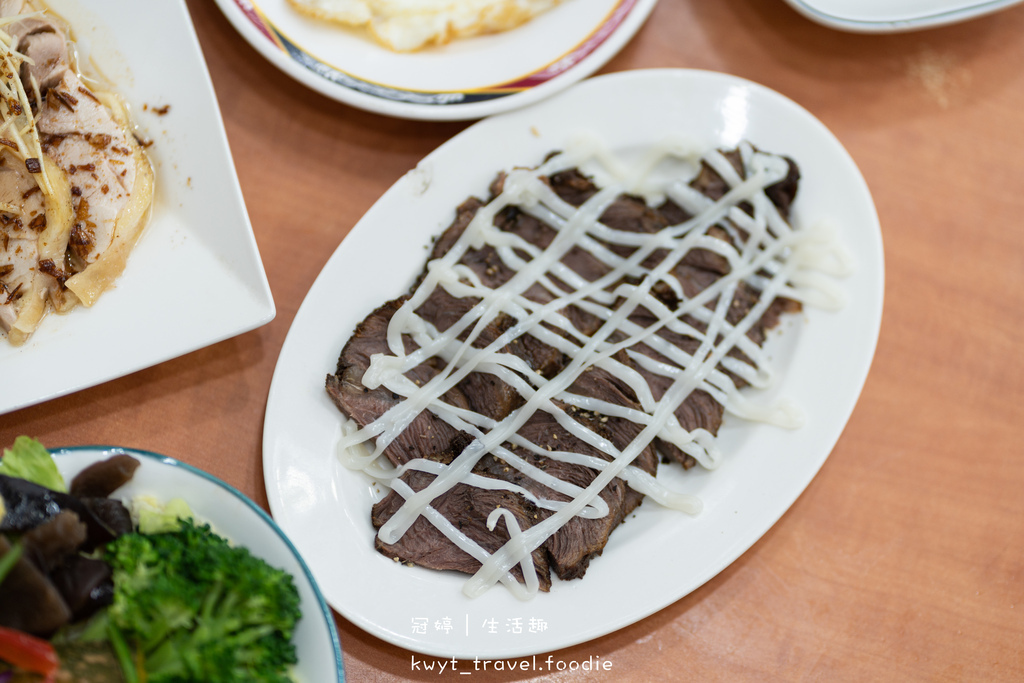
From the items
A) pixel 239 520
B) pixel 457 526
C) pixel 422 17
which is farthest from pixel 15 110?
pixel 457 526

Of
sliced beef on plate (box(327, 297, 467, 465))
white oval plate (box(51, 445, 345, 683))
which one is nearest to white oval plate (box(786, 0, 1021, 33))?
sliced beef on plate (box(327, 297, 467, 465))

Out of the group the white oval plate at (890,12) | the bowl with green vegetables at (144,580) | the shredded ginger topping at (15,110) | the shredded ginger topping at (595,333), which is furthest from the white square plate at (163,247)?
the white oval plate at (890,12)

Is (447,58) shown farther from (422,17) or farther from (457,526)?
(457,526)

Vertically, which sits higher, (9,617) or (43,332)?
(43,332)

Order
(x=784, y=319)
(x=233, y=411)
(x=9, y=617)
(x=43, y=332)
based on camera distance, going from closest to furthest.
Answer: (x=9, y=617) < (x=43, y=332) < (x=233, y=411) < (x=784, y=319)

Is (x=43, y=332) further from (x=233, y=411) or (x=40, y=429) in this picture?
(x=233, y=411)

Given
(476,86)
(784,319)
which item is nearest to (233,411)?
(476,86)
